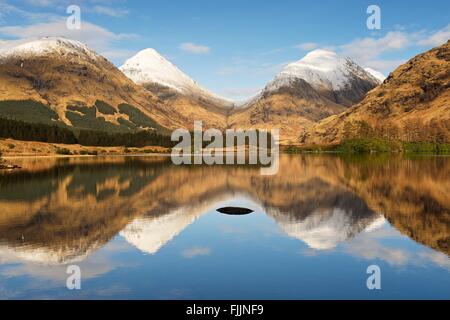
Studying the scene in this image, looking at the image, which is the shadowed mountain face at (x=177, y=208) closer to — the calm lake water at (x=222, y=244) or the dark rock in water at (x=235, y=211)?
the calm lake water at (x=222, y=244)

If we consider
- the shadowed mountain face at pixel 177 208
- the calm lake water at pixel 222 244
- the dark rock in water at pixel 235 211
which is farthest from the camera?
the dark rock in water at pixel 235 211

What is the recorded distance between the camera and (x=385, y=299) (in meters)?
32.1

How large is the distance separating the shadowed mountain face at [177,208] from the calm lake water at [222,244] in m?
0.22

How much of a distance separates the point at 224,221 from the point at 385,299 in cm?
3578

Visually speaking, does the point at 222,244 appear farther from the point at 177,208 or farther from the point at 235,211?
the point at 177,208

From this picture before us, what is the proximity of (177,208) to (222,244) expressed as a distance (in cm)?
2661

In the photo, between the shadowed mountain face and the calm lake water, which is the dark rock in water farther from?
the shadowed mountain face

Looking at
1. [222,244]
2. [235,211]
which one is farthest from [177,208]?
[222,244]

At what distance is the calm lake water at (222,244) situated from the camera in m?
34.8

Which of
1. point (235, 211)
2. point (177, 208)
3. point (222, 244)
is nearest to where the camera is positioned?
point (222, 244)

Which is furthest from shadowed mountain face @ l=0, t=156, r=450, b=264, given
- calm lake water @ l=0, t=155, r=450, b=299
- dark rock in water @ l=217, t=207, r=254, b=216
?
dark rock in water @ l=217, t=207, r=254, b=216

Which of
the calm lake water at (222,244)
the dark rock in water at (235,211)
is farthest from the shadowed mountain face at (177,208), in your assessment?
the dark rock in water at (235,211)

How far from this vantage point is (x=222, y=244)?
50562 mm
